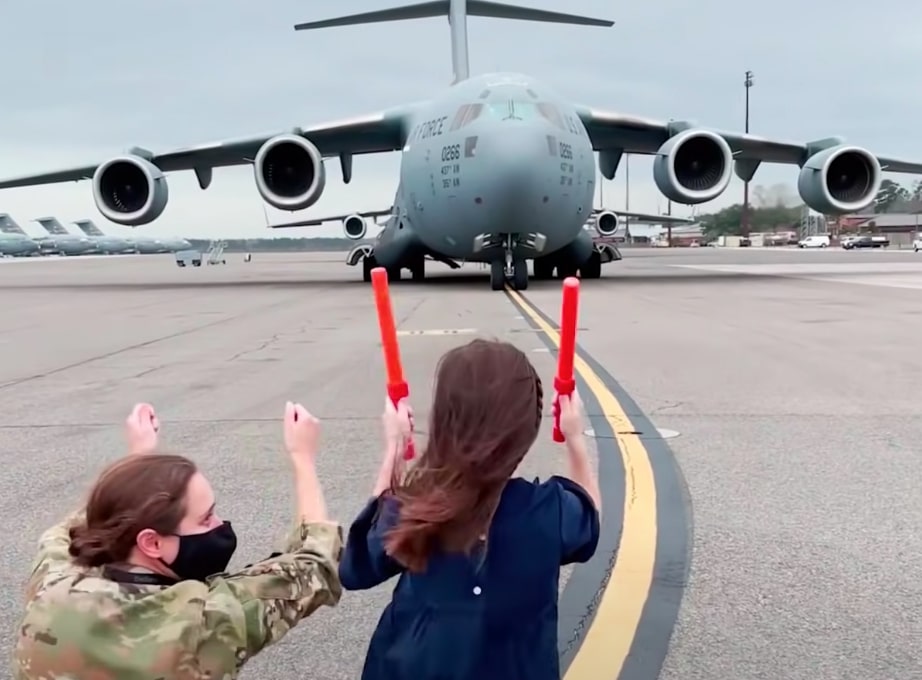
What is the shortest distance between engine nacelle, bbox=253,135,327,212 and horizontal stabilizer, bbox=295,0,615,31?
6583 mm

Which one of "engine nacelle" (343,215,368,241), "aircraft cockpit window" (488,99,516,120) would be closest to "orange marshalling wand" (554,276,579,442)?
"aircraft cockpit window" (488,99,516,120)

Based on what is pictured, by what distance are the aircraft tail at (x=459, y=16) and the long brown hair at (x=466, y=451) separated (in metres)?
26.8

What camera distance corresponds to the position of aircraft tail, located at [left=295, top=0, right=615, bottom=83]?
27.7m

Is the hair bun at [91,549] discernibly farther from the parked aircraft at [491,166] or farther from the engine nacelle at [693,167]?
the engine nacelle at [693,167]

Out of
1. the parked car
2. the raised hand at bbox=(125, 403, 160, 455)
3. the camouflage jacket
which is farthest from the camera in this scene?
the parked car

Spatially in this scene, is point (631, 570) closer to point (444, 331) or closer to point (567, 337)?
point (567, 337)

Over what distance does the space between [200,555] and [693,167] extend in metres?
22.0

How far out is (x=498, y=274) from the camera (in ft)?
69.3

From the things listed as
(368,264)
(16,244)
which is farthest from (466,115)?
(16,244)

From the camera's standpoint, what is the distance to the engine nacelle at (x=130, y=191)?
2334cm

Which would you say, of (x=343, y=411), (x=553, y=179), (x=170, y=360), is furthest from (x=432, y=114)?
(x=343, y=411)

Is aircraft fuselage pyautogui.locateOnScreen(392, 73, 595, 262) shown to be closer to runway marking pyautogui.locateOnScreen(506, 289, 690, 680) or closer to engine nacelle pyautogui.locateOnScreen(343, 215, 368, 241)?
runway marking pyautogui.locateOnScreen(506, 289, 690, 680)

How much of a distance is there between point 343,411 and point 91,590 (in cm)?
533

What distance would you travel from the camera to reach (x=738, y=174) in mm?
26609
